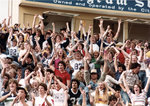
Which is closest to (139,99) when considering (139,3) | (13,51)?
(13,51)

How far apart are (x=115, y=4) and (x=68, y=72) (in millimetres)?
12287

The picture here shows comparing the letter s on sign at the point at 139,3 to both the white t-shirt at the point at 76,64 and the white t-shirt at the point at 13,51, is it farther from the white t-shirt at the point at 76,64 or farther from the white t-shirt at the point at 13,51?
the white t-shirt at the point at 76,64

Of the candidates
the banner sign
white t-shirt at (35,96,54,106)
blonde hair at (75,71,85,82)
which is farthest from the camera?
the banner sign

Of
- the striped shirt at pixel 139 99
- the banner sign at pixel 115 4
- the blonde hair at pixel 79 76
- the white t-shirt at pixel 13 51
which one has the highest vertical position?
the banner sign at pixel 115 4

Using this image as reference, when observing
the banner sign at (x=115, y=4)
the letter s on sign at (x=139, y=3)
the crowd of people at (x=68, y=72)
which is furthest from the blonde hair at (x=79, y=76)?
the letter s on sign at (x=139, y=3)

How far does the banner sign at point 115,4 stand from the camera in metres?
25.0

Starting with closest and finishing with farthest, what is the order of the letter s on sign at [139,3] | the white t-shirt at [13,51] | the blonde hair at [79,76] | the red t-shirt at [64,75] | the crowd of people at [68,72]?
1. the crowd of people at [68,72]
2. the red t-shirt at [64,75]
3. the blonde hair at [79,76]
4. the white t-shirt at [13,51]
5. the letter s on sign at [139,3]

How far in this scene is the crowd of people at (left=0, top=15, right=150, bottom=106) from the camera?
1172cm

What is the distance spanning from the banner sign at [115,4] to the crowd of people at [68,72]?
7.15 m

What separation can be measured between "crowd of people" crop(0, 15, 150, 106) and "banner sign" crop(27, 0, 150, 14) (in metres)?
7.15

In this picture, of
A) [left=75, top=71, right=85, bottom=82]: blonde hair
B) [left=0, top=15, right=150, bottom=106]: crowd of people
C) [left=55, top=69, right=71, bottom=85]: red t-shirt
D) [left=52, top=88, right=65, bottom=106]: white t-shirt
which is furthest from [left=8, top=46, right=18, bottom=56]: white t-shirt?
[left=52, top=88, right=65, bottom=106]: white t-shirt

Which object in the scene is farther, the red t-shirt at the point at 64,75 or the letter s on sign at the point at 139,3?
the letter s on sign at the point at 139,3

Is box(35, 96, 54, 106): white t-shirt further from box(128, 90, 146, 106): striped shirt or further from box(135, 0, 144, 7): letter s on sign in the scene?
box(135, 0, 144, 7): letter s on sign

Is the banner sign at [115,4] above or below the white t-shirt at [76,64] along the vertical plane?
above
